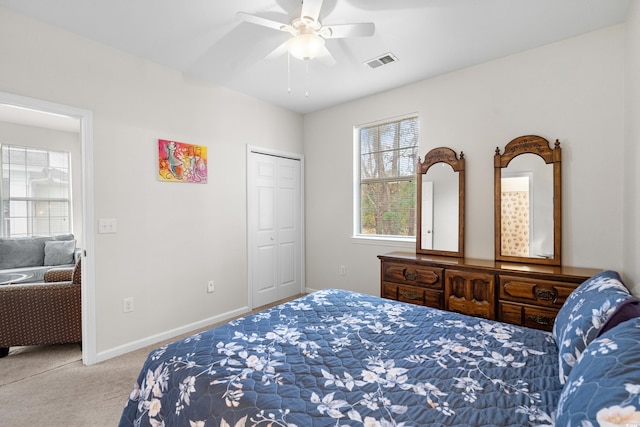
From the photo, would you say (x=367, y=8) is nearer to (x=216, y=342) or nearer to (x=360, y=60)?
(x=360, y=60)

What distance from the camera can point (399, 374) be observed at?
47.7 inches

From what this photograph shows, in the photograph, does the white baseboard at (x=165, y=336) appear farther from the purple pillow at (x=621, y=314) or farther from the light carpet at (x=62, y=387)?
the purple pillow at (x=621, y=314)

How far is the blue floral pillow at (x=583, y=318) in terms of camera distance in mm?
1122

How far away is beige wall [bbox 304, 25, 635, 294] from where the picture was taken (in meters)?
2.36

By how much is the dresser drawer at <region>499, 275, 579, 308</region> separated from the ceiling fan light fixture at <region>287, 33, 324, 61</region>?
2.24 meters

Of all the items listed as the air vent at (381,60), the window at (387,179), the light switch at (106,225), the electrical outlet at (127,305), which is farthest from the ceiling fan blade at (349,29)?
the electrical outlet at (127,305)

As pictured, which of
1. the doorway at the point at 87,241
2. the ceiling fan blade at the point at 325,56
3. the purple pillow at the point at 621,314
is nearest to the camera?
the purple pillow at the point at 621,314

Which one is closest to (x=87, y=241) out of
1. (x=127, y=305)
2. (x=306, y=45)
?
(x=127, y=305)

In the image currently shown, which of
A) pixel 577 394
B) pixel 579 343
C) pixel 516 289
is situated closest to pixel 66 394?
pixel 577 394

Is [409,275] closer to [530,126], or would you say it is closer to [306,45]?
[530,126]

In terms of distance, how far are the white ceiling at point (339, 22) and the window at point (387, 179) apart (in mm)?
712

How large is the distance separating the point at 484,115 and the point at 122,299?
3794 millimetres

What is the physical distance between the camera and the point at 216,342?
1.44 metres

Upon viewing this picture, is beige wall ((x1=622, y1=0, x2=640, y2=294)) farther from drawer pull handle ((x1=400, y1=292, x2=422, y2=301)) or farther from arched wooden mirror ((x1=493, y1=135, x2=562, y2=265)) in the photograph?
drawer pull handle ((x1=400, y1=292, x2=422, y2=301))
